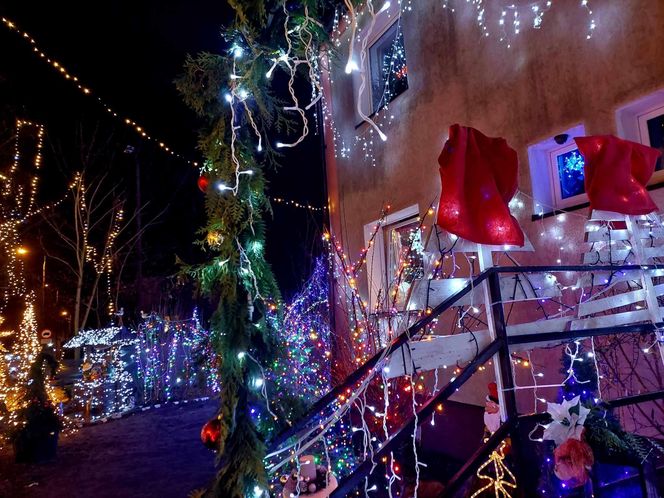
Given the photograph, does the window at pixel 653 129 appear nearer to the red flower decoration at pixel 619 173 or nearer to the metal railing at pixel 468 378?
the red flower decoration at pixel 619 173

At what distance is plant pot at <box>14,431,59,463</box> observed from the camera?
234 inches

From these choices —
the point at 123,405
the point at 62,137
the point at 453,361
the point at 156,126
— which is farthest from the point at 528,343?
the point at 62,137

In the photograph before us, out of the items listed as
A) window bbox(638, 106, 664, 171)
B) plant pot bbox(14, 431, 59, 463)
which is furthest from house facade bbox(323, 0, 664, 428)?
plant pot bbox(14, 431, 59, 463)

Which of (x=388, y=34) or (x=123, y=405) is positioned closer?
(x=388, y=34)

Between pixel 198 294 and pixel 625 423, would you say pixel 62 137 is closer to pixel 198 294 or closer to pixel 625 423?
pixel 198 294

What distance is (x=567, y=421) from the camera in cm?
239

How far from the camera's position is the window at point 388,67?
20.8 feet

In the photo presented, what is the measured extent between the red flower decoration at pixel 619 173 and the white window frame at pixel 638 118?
1.24 ft

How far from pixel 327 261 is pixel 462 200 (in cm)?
468

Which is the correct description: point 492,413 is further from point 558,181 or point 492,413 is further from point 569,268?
point 558,181

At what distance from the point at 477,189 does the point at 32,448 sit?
6.78 metres

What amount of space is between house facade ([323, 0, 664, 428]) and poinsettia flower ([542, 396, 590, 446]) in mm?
767

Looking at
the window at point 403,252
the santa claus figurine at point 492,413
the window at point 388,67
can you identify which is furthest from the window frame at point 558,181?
the window at point 388,67

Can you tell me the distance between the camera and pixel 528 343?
2516 millimetres
